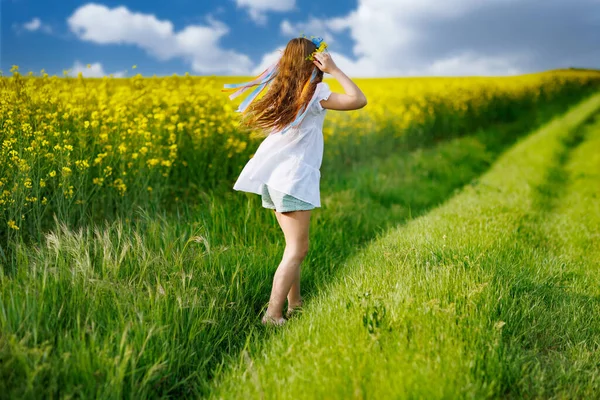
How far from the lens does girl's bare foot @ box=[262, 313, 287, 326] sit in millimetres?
3414

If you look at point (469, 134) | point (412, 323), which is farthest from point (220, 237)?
point (469, 134)

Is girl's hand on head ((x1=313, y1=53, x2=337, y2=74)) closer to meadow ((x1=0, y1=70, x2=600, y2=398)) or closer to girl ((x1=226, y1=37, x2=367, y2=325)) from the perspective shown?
girl ((x1=226, y1=37, x2=367, y2=325))

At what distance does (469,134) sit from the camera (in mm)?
14430

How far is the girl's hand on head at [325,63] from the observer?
130 inches

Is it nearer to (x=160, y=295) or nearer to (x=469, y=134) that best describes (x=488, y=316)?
(x=160, y=295)

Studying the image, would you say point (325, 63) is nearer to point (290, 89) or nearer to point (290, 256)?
point (290, 89)

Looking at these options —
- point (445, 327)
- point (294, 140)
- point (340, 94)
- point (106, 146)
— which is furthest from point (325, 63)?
point (106, 146)

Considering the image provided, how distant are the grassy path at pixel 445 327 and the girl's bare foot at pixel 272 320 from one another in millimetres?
97

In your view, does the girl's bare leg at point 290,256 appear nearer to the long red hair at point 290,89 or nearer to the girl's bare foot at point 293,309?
the girl's bare foot at point 293,309

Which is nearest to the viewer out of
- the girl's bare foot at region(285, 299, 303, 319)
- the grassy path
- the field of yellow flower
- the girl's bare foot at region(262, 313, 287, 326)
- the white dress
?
the grassy path

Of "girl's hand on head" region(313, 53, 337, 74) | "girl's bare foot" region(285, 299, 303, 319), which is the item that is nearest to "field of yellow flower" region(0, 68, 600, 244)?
"girl's hand on head" region(313, 53, 337, 74)

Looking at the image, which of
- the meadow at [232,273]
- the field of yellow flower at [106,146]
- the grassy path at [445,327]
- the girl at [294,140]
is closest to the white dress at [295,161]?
the girl at [294,140]

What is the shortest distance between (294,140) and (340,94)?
405mm

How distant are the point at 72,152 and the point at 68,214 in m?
0.60
